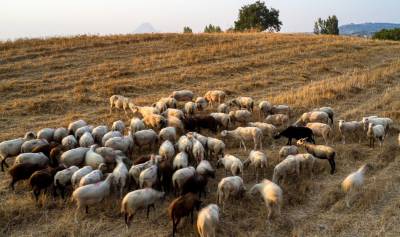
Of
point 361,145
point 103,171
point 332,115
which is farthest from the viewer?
point 332,115

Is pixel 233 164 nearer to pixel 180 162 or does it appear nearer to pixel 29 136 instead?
pixel 180 162

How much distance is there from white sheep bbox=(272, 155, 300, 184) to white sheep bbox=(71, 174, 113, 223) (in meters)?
3.99

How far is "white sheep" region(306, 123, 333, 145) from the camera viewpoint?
43.0ft

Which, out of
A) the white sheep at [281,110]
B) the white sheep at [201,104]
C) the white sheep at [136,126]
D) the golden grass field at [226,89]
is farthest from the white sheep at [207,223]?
the white sheep at [201,104]

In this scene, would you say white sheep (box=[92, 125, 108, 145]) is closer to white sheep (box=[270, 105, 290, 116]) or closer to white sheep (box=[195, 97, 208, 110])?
white sheep (box=[195, 97, 208, 110])

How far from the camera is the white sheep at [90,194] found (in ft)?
30.0

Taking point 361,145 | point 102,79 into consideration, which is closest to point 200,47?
point 102,79

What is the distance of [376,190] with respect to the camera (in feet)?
32.5

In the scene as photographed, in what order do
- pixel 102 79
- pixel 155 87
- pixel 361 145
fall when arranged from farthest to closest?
pixel 102 79
pixel 155 87
pixel 361 145

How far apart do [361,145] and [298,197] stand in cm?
419

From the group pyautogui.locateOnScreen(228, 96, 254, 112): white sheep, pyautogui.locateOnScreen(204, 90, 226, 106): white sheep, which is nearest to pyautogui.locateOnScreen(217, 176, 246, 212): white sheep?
pyautogui.locateOnScreen(228, 96, 254, 112): white sheep

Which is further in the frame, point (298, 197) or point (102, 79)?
point (102, 79)

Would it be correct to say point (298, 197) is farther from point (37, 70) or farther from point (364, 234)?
point (37, 70)

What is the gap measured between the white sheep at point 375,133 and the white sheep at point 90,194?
7.82 meters
